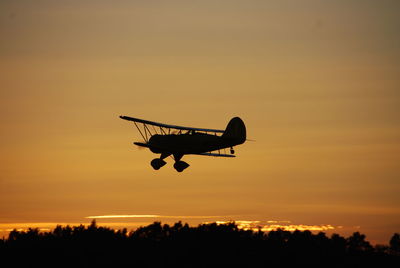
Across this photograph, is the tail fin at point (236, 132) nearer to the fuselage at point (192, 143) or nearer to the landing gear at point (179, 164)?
the fuselage at point (192, 143)

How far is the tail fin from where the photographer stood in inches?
2373

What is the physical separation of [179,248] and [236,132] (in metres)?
62.5

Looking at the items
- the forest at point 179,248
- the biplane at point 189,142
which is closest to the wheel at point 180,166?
the biplane at point 189,142

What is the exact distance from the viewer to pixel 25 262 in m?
111

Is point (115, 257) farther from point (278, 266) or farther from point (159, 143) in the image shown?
point (159, 143)

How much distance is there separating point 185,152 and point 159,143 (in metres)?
2.20

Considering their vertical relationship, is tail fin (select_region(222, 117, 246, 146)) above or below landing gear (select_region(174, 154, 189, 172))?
above

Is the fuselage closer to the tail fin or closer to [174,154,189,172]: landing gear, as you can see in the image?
the tail fin

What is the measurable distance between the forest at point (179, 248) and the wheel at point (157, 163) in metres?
50.1

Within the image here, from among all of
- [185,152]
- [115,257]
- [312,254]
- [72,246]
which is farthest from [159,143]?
[312,254]

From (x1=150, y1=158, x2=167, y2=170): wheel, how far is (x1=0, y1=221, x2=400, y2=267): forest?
50110 millimetres

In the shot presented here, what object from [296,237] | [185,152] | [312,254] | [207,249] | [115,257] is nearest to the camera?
[185,152]

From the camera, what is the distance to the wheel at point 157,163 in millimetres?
60875

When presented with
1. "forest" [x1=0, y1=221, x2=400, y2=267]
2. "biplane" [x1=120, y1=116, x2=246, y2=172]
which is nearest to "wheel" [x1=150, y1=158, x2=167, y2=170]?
"biplane" [x1=120, y1=116, x2=246, y2=172]
